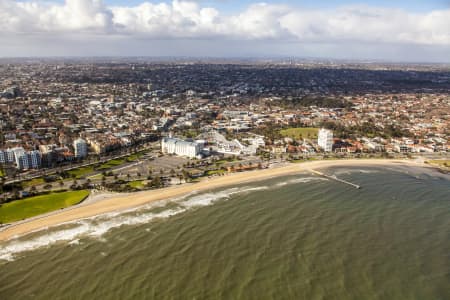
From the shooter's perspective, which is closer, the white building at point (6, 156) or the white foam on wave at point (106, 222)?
the white foam on wave at point (106, 222)

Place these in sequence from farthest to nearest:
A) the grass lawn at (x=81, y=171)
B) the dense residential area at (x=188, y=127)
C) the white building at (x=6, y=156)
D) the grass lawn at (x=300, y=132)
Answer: the grass lawn at (x=300, y=132) < the white building at (x=6, y=156) < the dense residential area at (x=188, y=127) < the grass lawn at (x=81, y=171)

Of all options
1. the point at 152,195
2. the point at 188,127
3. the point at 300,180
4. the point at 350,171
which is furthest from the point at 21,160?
the point at 350,171

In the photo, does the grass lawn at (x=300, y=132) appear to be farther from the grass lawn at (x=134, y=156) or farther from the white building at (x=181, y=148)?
the grass lawn at (x=134, y=156)

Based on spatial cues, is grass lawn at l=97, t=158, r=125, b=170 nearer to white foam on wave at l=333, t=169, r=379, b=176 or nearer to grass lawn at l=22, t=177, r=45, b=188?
grass lawn at l=22, t=177, r=45, b=188

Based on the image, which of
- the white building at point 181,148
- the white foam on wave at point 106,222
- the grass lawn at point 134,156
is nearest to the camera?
the white foam on wave at point 106,222

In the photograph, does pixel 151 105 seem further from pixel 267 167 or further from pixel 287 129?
pixel 267 167

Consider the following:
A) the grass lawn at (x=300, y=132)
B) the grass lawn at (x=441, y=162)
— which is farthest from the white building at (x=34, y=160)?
the grass lawn at (x=441, y=162)

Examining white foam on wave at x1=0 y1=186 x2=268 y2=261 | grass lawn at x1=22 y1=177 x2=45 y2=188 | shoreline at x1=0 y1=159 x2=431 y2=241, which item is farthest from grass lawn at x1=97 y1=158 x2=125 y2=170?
white foam on wave at x1=0 y1=186 x2=268 y2=261
